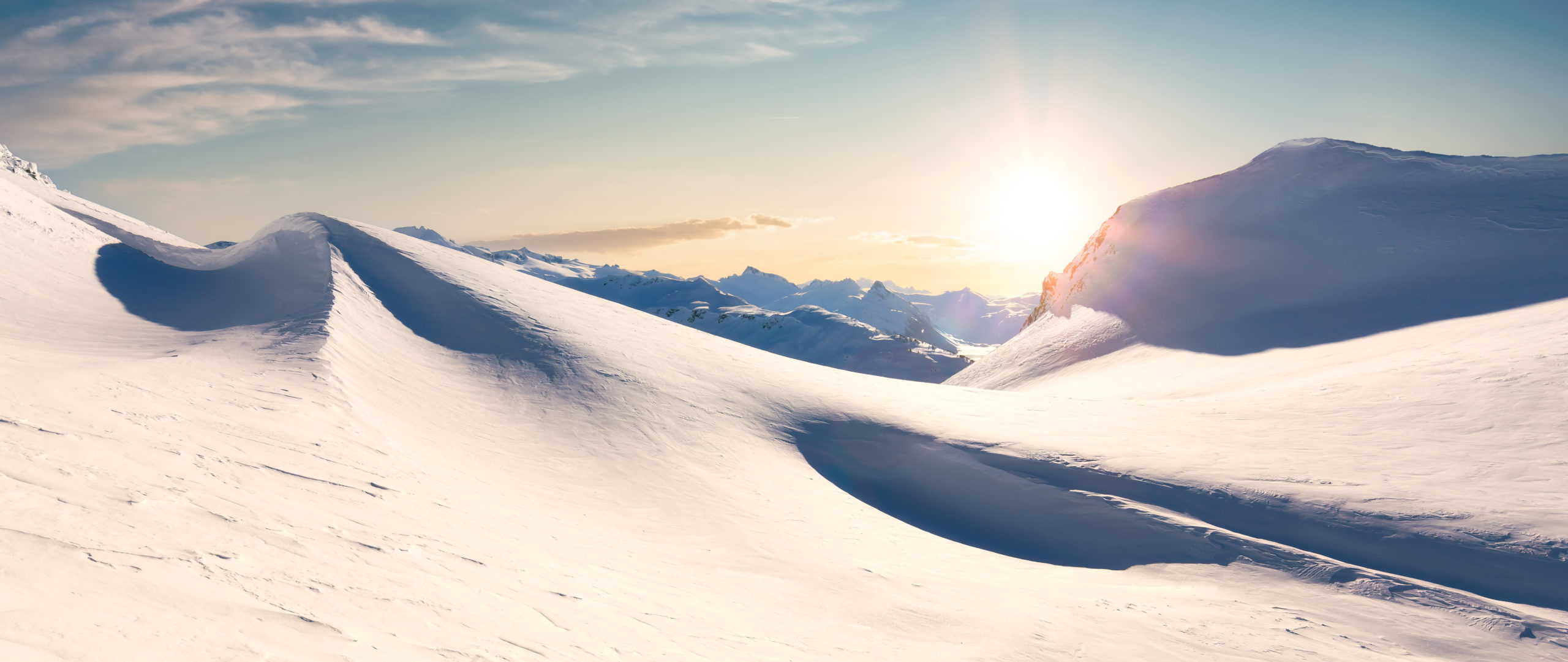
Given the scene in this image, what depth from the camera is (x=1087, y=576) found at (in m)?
12.3

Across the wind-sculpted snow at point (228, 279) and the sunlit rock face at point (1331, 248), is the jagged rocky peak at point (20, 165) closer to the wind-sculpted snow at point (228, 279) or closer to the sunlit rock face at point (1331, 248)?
the wind-sculpted snow at point (228, 279)

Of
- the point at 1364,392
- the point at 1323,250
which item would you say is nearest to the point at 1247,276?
the point at 1323,250

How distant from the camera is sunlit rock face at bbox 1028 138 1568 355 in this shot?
83.6ft

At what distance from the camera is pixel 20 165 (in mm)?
36094

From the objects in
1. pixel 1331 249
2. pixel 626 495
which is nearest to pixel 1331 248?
pixel 1331 249

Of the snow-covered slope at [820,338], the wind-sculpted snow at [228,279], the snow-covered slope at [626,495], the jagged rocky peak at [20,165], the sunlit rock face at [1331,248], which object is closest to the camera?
the snow-covered slope at [626,495]

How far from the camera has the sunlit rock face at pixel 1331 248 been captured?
2548 cm

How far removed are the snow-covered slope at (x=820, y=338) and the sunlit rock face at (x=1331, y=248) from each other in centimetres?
5351

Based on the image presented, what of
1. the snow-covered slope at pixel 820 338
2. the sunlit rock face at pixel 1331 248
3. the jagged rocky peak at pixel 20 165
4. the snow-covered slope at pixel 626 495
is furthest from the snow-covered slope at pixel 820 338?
the snow-covered slope at pixel 626 495

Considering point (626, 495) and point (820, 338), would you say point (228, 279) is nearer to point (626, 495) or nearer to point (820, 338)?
point (626, 495)

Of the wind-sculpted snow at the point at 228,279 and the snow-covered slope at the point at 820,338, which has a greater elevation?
the snow-covered slope at the point at 820,338

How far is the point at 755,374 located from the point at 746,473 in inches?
232

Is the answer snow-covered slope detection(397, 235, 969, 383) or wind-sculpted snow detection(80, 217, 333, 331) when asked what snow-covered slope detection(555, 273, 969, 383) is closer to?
snow-covered slope detection(397, 235, 969, 383)

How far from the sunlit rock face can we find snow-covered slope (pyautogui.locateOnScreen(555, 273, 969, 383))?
2107 inches
